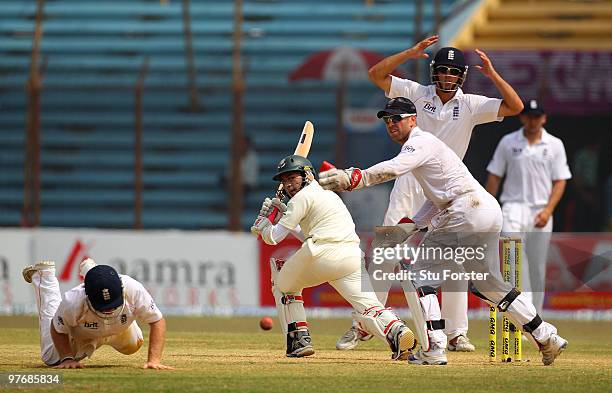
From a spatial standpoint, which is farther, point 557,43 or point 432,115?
point 557,43

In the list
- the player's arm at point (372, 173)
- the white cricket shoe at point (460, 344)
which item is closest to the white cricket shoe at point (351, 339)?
the white cricket shoe at point (460, 344)

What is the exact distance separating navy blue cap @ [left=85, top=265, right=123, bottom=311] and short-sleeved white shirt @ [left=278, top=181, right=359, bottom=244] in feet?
5.14

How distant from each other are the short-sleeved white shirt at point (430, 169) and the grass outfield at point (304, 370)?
1216mm

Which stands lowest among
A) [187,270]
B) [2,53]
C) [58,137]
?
[187,270]

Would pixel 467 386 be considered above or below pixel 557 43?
below

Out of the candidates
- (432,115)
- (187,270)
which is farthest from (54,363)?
(187,270)

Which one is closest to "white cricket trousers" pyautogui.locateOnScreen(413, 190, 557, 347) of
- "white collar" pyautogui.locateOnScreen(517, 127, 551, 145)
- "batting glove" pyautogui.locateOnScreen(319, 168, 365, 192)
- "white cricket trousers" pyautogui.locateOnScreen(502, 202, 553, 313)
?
"batting glove" pyautogui.locateOnScreen(319, 168, 365, 192)

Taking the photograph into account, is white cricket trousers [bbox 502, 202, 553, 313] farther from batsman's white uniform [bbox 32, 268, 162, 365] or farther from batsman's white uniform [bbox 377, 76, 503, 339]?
batsman's white uniform [bbox 32, 268, 162, 365]

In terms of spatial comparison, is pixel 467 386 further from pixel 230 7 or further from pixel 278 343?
pixel 230 7

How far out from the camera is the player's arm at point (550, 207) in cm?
1238

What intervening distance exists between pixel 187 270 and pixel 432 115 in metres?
7.17

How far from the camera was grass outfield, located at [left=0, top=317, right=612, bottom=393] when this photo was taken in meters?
7.82

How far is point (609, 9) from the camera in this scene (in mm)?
22156

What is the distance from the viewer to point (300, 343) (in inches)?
378
